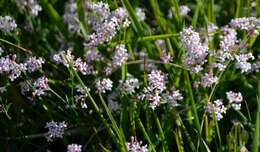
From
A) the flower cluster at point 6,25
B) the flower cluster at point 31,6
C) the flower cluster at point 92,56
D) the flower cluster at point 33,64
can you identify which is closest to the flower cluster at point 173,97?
the flower cluster at point 92,56

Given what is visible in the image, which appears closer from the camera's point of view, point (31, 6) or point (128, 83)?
point (128, 83)

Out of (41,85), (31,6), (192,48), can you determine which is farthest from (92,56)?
(31,6)

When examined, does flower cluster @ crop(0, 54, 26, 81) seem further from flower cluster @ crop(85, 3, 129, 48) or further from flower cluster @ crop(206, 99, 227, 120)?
flower cluster @ crop(206, 99, 227, 120)

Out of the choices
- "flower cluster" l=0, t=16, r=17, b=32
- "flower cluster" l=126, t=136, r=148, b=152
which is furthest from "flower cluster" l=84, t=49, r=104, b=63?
"flower cluster" l=126, t=136, r=148, b=152

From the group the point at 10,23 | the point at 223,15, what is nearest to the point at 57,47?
the point at 10,23

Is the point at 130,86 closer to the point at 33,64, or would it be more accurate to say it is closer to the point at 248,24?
the point at 33,64

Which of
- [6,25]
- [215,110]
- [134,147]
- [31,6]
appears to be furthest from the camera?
[31,6]

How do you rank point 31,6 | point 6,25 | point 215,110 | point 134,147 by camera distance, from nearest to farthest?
1. point 134,147
2. point 215,110
3. point 6,25
4. point 31,6

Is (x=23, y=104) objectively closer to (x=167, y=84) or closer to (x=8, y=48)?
(x=8, y=48)

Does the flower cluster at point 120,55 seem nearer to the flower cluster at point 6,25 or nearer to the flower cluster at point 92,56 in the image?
the flower cluster at point 92,56
